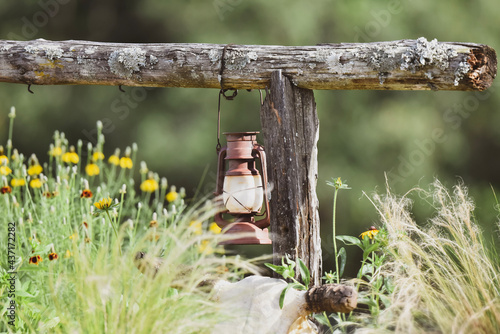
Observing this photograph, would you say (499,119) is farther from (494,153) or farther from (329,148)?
(329,148)

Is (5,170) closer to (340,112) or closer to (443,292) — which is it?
(443,292)

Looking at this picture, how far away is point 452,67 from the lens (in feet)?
7.56

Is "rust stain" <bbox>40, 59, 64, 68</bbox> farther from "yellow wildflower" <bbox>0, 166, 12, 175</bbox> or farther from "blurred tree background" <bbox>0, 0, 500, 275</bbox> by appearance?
"blurred tree background" <bbox>0, 0, 500, 275</bbox>

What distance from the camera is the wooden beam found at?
7.63 feet

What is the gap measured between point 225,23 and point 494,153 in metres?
2.55

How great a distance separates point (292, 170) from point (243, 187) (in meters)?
0.22

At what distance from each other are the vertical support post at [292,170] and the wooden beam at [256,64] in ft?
0.30

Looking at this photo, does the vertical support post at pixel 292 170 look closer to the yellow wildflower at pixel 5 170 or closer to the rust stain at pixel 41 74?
the rust stain at pixel 41 74

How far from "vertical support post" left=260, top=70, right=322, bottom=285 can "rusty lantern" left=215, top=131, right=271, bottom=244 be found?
0.06 meters

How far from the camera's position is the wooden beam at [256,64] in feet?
7.63

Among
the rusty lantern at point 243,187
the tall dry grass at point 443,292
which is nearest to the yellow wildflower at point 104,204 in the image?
the rusty lantern at point 243,187

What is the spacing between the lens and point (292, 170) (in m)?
2.56

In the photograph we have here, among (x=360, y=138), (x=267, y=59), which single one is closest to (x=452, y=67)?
(x=267, y=59)

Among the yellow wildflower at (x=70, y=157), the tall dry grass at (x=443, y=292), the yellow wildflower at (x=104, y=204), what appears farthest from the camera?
the yellow wildflower at (x=70, y=157)
